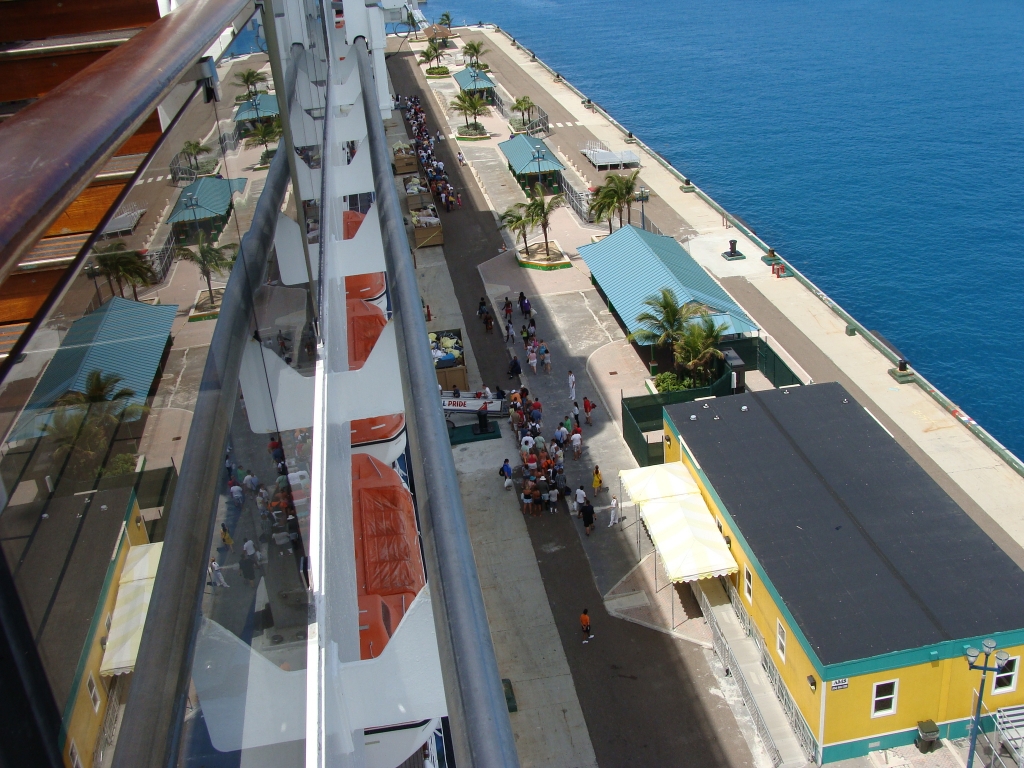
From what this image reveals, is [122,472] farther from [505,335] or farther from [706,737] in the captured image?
[505,335]

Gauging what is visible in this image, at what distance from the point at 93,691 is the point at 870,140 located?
67.9 metres

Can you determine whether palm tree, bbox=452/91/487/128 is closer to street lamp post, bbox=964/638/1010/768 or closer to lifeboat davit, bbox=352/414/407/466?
street lamp post, bbox=964/638/1010/768

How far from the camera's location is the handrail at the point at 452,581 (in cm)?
214

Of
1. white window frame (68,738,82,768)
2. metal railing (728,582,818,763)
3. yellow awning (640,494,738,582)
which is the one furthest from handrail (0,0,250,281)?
yellow awning (640,494,738,582)

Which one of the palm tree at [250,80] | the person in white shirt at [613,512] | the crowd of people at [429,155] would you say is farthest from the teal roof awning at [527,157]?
the palm tree at [250,80]

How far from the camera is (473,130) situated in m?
55.6

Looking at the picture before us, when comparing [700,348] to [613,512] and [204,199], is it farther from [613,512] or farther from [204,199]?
[204,199]

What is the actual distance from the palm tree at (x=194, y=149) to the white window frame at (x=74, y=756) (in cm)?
164

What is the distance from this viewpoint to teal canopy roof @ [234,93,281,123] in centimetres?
427

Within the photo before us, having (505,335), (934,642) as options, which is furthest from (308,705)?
(505,335)

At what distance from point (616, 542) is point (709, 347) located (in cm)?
678

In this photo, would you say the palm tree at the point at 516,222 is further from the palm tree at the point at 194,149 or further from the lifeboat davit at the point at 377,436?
the palm tree at the point at 194,149

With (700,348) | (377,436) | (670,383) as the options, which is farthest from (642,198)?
(377,436)

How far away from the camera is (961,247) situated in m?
45.3
